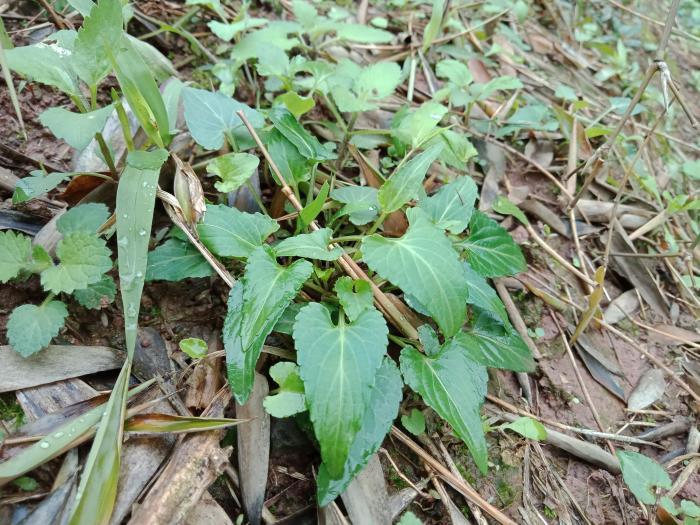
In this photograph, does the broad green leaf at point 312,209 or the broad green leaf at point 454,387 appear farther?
the broad green leaf at point 312,209

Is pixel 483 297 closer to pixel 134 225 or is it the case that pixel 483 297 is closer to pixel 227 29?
pixel 134 225

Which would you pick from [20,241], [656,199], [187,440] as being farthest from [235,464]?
[656,199]

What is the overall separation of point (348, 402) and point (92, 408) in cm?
59

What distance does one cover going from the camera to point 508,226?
6.15 feet

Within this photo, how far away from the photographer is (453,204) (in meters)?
1.46

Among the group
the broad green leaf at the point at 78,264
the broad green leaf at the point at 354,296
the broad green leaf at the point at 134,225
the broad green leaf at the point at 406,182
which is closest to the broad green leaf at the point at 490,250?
the broad green leaf at the point at 406,182

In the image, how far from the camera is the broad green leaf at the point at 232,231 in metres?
1.22

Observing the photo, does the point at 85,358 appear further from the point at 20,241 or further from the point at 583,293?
the point at 583,293

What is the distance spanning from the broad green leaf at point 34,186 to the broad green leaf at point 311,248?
611mm

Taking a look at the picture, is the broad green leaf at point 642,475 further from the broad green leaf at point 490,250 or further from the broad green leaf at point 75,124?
the broad green leaf at point 75,124

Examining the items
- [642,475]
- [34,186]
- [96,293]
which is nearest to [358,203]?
[96,293]

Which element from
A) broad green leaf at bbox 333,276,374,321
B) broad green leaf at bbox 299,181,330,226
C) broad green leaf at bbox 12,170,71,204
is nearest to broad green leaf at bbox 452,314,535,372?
broad green leaf at bbox 333,276,374,321

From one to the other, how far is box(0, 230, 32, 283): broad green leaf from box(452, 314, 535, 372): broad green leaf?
108cm

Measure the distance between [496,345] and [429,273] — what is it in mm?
411
